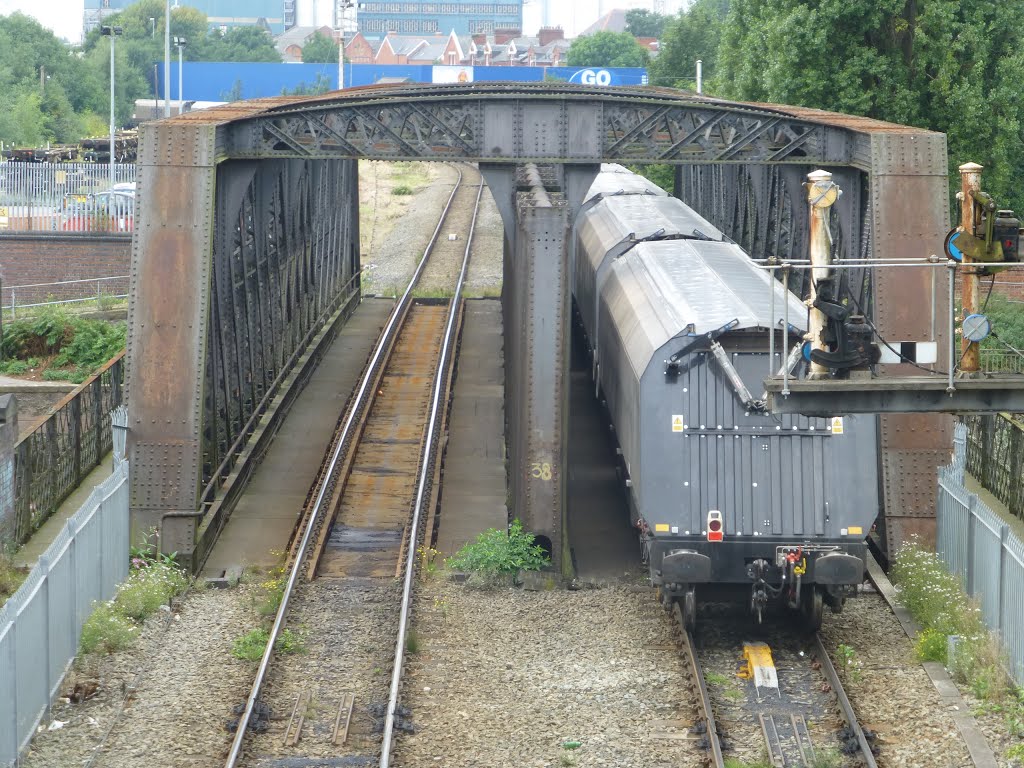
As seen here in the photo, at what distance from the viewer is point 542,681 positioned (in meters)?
14.2

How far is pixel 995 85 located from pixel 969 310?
26476 mm

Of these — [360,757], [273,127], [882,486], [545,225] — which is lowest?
[360,757]

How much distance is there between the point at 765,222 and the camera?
25.3m

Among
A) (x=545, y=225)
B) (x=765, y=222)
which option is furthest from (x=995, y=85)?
(x=545, y=225)

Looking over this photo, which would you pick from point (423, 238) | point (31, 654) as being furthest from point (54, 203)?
point (31, 654)

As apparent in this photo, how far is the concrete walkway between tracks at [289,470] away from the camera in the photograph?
19.1 m

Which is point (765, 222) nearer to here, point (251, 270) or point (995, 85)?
point (251, 270)

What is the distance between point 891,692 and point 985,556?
88.8 inches

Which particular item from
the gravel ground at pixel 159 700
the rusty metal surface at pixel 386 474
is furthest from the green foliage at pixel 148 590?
the rusty metal surface at pixel 386 474

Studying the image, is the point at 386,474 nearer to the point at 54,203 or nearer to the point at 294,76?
the point at 54,203

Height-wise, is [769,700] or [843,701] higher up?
[843,701]

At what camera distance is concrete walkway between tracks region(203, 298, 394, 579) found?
19109 mm

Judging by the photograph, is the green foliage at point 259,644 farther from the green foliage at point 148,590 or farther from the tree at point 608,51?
the tree at point 608,51

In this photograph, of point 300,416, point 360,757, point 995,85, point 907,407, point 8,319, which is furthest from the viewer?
point 8,319
